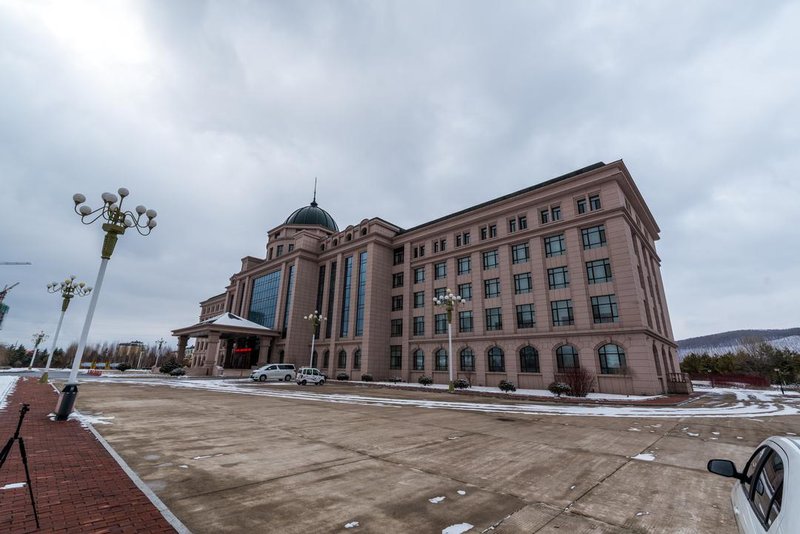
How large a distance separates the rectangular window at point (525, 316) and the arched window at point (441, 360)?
385 inches

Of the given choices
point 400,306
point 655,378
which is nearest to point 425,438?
point 655,378

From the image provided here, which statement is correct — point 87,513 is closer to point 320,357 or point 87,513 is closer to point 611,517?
point 611,517

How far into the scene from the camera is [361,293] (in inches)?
1932

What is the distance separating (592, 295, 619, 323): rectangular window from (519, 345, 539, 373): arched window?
6281mm

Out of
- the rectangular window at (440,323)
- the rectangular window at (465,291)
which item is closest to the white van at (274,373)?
the rectangular window at (440,323)

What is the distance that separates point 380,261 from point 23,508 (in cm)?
4455

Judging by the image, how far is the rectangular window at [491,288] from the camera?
37656 millimetres

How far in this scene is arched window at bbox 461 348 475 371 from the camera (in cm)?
3728

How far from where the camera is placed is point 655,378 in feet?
86.1

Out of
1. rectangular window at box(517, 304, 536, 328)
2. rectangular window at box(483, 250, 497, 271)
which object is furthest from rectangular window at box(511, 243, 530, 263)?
rectangular window at box(517, 304, 536, 328)

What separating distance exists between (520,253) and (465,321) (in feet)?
31.5

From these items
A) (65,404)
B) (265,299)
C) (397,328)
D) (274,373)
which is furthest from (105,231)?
(265,299)

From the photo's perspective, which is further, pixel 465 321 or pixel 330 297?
pixel 330 297

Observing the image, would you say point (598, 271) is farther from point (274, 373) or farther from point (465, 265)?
point (274, 373)
